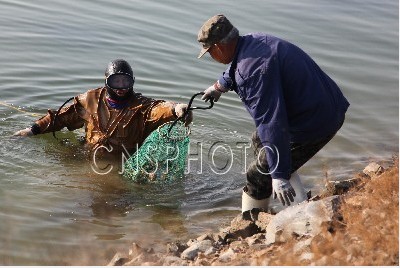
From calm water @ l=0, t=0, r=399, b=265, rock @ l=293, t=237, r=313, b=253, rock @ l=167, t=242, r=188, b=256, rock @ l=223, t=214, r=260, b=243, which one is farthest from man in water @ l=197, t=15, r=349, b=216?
calm water @ l=0, t=0, r=399, b=265

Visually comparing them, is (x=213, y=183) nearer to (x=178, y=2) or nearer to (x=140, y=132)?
(x=140, y=132)

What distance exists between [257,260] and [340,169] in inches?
168

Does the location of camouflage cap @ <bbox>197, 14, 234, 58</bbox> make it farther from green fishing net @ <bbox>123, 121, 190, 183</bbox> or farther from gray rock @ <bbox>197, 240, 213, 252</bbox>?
green fishing net @ <bbox>123, 121, 190, 183</bbox>

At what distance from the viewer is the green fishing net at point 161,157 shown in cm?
766

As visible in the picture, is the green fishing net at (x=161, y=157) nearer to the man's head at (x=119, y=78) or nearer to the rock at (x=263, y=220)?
the man's head at (x=119, y=78)

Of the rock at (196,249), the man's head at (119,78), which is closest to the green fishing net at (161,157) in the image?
the man's head at (119,78)

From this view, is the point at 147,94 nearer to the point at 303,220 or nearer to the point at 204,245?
the point at 204,245

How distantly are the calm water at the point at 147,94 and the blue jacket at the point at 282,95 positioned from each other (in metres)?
1.79

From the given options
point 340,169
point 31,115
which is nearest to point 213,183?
point 340,169

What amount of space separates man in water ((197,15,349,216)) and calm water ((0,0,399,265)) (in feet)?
5.40

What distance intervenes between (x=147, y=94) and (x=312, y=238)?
22.3 ft

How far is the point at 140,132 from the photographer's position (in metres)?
8.16

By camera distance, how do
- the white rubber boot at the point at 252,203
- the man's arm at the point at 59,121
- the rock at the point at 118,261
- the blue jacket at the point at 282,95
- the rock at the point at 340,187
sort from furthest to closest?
the man's arm at the point at 59,121, the rock at the point at 340,187, the white rubber boot at the point at 252,203, the rock at the point at 118,261, the blue jacket at the point at 282,95

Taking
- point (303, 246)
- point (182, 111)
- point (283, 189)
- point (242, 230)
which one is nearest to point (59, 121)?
point (182, 111)
